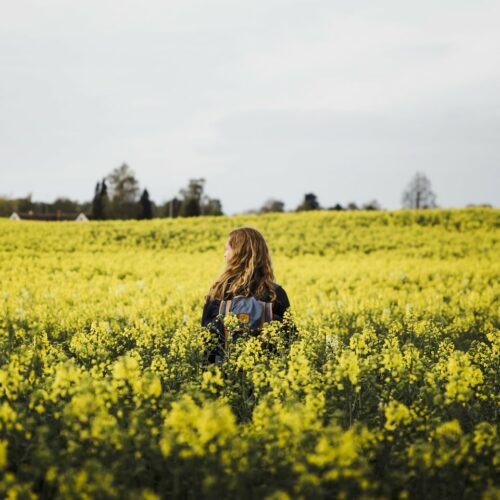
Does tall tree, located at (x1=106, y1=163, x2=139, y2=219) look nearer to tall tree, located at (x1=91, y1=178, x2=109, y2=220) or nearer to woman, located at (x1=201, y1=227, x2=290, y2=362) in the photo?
tall tree, located at (x1=91, y1=178, x2=109, y2=220)

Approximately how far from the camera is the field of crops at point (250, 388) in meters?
2.57

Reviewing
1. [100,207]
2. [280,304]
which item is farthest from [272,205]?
[280,304]

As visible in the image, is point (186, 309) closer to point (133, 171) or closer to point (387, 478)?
point (387, 478)

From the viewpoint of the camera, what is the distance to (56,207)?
304ft

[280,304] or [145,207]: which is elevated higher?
[145,207]

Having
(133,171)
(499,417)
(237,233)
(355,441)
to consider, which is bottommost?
(499,417)

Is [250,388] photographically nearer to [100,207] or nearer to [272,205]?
[100,207]

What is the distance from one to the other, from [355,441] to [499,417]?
218cm

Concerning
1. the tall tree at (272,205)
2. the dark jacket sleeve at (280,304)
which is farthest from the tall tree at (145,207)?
the dark jacket sleeve at (280,304)

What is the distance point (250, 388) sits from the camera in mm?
4609

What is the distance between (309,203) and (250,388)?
69501 millimetres

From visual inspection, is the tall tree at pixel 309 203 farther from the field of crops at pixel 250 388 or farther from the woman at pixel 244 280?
the woman at pixel 244 280

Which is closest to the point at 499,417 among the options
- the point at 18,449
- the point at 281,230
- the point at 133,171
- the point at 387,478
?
the point at 387,478

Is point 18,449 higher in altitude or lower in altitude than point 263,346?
lower
